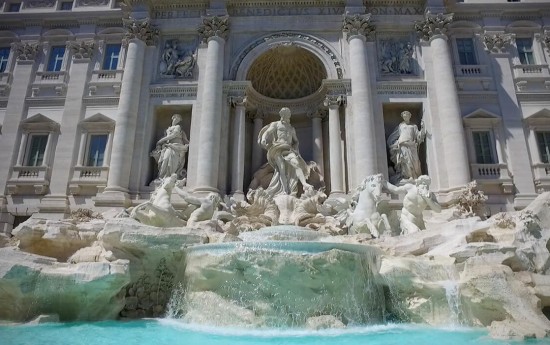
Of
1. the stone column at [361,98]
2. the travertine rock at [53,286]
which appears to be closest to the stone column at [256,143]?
the stone column at [361,98]

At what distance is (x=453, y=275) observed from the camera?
859 cm

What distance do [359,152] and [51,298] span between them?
12407 millimetres

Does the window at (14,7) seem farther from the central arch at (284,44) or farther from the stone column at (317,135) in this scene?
the stone column at (317,135)

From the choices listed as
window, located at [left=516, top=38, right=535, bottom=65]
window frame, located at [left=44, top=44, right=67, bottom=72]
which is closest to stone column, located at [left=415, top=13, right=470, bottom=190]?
window, located at [left=516, top=38, right=535, bottom=65]

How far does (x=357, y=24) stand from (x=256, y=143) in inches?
292

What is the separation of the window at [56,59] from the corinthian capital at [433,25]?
18.5 meters

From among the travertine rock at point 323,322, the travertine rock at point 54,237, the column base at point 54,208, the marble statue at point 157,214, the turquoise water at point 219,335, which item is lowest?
the turquoise water at point 219,335

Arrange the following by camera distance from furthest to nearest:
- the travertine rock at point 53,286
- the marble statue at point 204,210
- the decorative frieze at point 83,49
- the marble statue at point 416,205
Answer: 1. the decorative frieze at point 83,49
2. the marble statue at point 204,210
3. the marble statue at point 416,205
4. the travertine rock at point 53,286

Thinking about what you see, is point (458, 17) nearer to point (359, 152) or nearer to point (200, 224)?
point (359, 152)

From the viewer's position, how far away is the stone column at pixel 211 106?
55.1ft

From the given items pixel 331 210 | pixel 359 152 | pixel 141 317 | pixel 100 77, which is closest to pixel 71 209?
pixel 100 77

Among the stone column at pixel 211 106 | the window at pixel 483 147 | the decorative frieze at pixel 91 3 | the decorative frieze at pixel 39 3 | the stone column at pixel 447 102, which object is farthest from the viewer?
the decorative frieze at pixel 39 3

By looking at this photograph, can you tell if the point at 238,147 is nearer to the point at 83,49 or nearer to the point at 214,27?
the point at 214,27

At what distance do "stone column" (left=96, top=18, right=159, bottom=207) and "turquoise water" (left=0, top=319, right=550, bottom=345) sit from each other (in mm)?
9360
